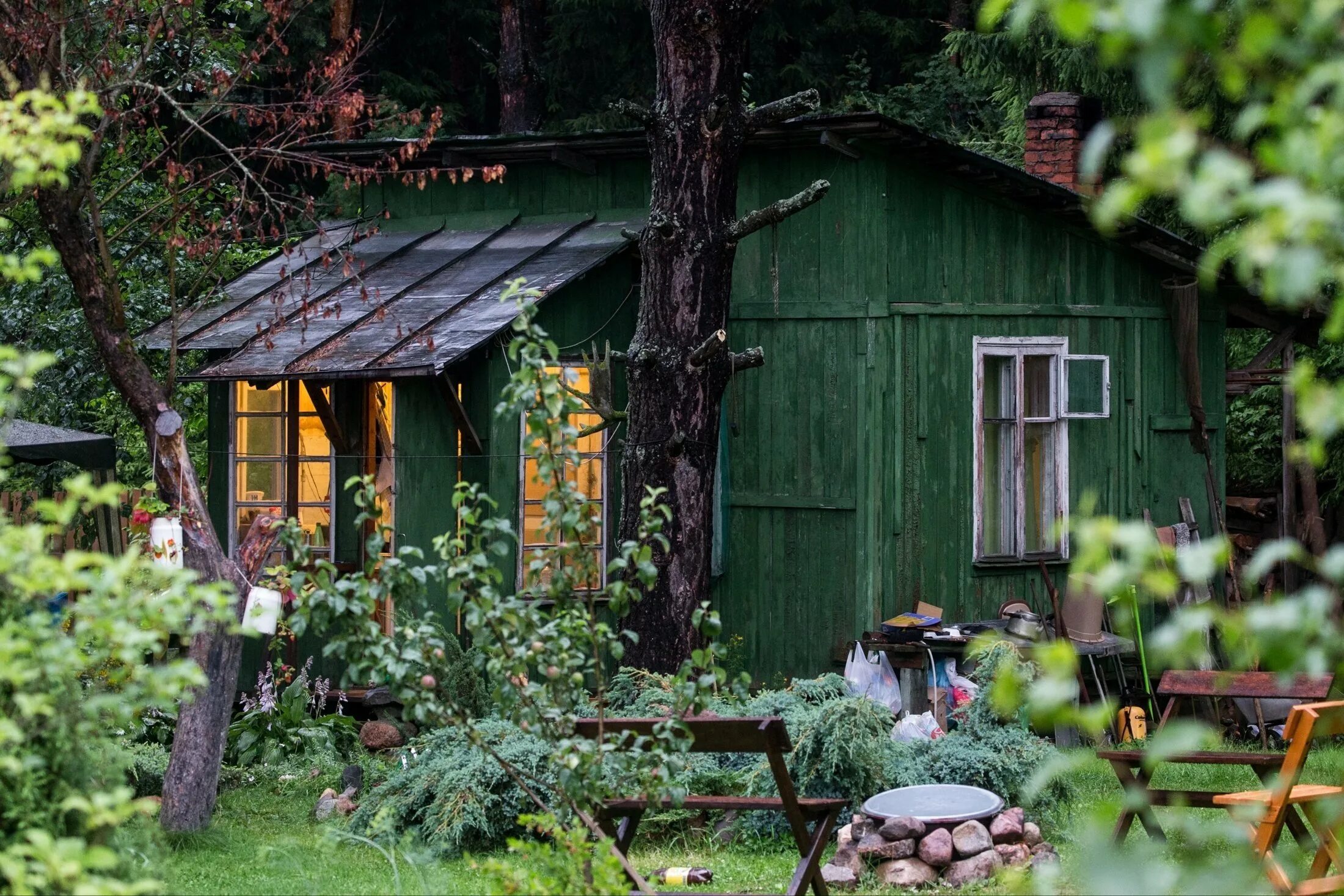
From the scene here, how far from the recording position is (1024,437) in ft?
43.2

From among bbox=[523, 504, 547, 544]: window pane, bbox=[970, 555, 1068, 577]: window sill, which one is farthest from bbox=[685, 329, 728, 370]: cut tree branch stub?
bbox=[970, 555, 1068, 577]: window sill

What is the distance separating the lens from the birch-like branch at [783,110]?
10156 mm

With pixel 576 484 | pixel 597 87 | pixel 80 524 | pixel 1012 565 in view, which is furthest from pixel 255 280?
pixel 597 87

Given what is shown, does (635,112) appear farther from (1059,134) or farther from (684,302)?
(1059,134)

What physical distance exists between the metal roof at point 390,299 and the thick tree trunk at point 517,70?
9.55 meters

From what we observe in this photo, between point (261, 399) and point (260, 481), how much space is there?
64 centimetres

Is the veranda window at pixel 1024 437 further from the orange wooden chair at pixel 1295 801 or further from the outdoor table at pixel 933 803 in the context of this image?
the orange wooden chair at pixel 1295 801

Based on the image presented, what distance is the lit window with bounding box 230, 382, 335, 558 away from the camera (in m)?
13.0

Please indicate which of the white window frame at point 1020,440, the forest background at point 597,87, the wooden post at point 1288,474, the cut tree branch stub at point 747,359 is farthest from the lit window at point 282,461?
the wooden post at point 1288,474

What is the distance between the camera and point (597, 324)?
41.8 feet

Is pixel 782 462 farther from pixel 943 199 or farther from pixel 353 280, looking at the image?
pixel 353 280

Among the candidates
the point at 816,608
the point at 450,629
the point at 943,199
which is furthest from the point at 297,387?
the point at 943,199

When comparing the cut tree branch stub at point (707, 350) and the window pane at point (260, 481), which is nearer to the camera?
the cut tree branch stub at point (707, 350)

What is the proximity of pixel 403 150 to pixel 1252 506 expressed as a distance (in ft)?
30.5
